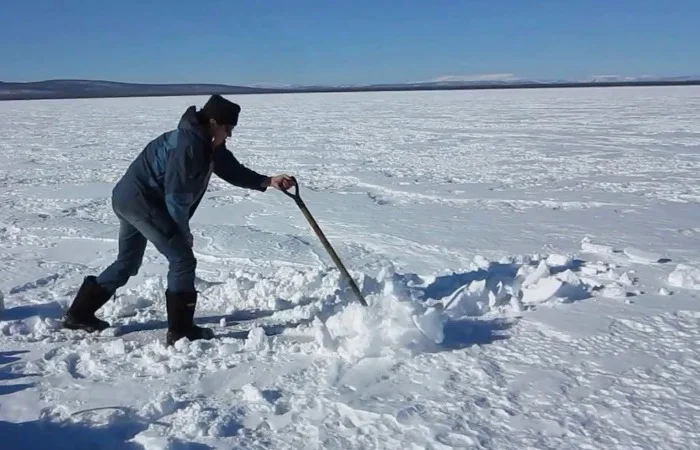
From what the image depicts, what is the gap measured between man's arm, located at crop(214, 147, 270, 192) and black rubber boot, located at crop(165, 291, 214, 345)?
0.63 m

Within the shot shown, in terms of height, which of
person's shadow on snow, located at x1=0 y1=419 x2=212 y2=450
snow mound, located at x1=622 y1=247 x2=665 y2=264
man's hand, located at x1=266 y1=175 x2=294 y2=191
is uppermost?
man's hand, located at x1=266 y1=175 x2=294 y2=191

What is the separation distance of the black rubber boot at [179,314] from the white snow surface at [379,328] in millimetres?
88

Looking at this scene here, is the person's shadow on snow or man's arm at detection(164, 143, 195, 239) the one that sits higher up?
man's arm at detection(164, 143, 195, 239)

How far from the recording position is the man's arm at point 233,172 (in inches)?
136

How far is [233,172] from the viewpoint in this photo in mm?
3504

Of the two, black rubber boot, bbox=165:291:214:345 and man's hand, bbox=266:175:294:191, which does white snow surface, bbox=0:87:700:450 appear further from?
man's hand, bbox=266:175:294:191

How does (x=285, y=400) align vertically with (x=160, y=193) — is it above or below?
below

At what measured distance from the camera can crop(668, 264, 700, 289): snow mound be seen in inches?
159

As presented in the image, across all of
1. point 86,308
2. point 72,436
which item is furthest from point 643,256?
point 72,436

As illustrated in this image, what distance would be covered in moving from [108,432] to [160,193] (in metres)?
1.19

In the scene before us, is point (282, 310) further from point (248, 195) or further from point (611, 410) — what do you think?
point (248, 195)

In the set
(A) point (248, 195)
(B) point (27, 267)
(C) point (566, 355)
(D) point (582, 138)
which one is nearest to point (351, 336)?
(C) point (566, 355)

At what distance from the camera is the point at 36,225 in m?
6.27

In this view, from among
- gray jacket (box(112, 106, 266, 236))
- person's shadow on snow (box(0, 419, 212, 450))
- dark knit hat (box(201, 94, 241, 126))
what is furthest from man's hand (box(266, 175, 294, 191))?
person's shadow on snow (box(0, 419, 212, 450))
